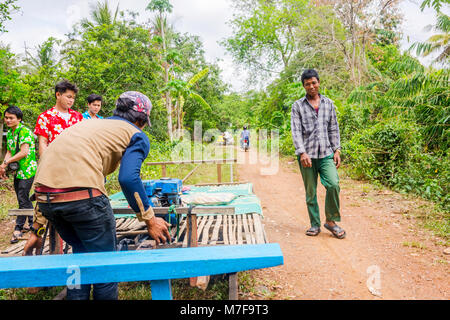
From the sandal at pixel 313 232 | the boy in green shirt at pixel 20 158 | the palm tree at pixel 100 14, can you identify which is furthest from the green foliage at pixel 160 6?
the sandal at pixel 313 232

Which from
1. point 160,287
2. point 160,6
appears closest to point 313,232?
point 160,287

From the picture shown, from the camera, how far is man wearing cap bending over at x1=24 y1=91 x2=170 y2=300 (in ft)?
6.20

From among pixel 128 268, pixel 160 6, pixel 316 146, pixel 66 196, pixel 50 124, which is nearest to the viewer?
pixel 128 268

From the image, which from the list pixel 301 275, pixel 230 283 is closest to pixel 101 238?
pixel 230 283

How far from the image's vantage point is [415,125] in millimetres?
7609

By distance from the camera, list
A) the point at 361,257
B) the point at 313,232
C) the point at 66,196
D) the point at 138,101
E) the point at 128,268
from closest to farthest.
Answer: the point at 128,268 → the point at 66,196 → the point at 138,101 → the point at 361,257 → the point at 313,232

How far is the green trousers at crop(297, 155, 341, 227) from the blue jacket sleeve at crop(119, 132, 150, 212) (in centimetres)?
256

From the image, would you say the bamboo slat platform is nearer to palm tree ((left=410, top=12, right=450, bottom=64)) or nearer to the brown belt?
the brown belt

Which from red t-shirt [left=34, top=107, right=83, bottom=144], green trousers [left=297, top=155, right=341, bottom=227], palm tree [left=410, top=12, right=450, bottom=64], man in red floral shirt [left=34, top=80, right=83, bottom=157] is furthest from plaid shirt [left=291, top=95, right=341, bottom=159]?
palm tree [left=410, top=12, right=450, bottom=64]

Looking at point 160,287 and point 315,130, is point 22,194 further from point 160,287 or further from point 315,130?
point 315,130

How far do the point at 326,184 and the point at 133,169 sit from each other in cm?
271

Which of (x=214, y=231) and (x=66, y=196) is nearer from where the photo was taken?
(x=66, y=196)

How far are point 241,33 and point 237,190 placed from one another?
24.6m

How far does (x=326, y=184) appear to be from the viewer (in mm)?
3934
